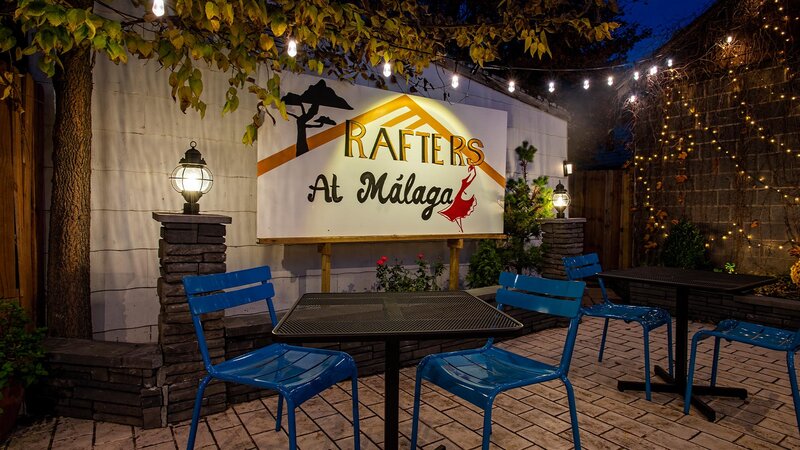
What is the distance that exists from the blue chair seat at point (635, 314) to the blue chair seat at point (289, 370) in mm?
2310

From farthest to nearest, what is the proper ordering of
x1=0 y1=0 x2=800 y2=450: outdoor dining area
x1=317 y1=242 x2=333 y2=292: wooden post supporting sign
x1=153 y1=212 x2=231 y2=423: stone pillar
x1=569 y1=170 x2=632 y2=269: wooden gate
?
x1=569 y1=170 x2=632 y2=269: wooden gate
x1=317 y1=242 x2=333 y2=292: wooden post supporting sign
x1=153 y1=212 x2=231 y2=423: stone pillar
x1=0 y1=0 x2=800 y2=450: outdoor dining area

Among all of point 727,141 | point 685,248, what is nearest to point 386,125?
point 685,248

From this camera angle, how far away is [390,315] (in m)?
2.20

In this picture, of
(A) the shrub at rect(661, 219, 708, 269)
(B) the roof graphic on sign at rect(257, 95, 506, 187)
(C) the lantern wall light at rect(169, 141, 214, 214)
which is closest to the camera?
(C) the lantern wall light at rect(169, 141, 214, 214)

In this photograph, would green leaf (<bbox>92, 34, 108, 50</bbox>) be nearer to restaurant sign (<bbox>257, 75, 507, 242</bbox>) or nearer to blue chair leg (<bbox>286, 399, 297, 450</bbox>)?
restaurant sign (<bbox>257, 75, 507, 242</bbox>)

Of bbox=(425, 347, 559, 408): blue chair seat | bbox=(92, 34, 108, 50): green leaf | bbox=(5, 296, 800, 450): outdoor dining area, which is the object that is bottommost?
bbox=(5, 296, 800, 450): outdoor dining area

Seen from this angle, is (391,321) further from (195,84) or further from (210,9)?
(210,9)

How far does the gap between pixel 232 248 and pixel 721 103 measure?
6.63 meters

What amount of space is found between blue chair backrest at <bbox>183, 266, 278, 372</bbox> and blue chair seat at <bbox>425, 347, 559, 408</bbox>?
1.14m

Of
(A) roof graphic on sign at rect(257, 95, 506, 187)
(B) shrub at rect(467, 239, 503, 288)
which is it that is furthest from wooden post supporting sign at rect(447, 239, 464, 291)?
(A) roof graphic on sign at rect(257, 95, 506, 187)

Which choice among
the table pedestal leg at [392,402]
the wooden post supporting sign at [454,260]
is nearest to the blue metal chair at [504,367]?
the table pedestal leg at [392,402]

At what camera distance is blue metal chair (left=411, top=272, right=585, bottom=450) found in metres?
2.17

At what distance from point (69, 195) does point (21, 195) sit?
296 mm

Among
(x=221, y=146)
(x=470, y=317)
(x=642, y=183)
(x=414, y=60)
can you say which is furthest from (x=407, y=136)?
(x=642, y=183)
